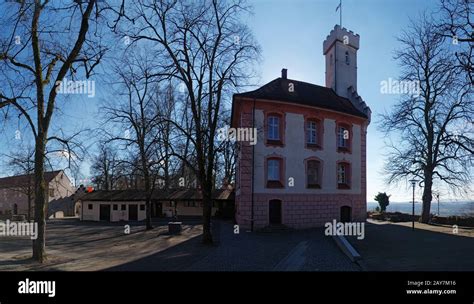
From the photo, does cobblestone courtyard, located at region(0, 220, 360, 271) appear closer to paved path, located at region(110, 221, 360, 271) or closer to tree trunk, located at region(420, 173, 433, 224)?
paved path, located at region(110, 221, 360, 271)

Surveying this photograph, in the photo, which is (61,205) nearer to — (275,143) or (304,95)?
(275,143)

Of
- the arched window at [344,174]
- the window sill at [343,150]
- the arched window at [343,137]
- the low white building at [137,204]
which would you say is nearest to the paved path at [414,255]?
the arched window at [344,174]

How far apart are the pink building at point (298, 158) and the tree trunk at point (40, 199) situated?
1314 cm

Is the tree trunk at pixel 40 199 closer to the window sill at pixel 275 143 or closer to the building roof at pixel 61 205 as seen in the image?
the window sill at pixel 275 143

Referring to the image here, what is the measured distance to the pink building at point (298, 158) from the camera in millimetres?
25203

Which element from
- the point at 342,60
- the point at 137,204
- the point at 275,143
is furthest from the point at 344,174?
the point at 137,204

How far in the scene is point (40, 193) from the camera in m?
14.0

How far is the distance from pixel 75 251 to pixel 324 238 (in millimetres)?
13934

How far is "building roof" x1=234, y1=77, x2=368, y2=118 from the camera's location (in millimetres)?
26066

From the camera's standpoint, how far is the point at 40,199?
1400 cm

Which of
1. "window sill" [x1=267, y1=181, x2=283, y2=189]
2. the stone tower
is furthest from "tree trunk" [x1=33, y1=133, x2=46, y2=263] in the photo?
the stone tower

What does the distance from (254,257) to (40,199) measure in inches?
356

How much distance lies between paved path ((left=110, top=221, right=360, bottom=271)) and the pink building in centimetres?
503

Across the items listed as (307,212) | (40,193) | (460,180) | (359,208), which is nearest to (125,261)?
(40,193)
